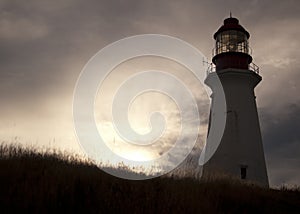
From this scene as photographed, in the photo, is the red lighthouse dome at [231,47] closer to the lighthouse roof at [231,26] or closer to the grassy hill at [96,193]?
the lighthouse roof at [231,26]

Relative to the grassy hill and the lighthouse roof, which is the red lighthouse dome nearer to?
the lighthouse roof

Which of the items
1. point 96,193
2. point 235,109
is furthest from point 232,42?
point 96,193

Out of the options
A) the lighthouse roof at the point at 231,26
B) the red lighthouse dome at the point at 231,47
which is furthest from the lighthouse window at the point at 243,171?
the lighthouse roof at the point at 231,26

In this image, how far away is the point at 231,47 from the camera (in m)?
22.0

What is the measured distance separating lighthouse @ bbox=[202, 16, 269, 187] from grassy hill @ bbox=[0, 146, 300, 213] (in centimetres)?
1010

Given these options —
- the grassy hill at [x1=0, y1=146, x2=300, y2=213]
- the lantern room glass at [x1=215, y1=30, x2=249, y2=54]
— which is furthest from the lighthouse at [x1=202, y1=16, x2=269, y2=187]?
the grassy hill at [x1=0, y1=146, x2=300, y2=213]

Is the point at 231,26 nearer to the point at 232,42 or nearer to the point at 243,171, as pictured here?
the point at 232,42

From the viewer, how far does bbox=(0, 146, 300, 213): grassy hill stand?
589 cm

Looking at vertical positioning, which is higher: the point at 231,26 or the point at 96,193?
the point at 231,26

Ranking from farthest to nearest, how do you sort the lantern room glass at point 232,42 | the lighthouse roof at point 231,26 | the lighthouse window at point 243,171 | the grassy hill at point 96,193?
the lighthouse roof at point 231,26
the lantern room glass at point 232,42
the lighthouse window at point 243,171
the grassy hill at point 96,193

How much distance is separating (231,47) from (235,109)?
406cm

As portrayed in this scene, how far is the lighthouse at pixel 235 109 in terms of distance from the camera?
63.3ft

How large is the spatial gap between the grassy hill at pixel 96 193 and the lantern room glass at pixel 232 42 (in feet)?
46.1

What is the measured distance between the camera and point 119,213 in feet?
19.5
